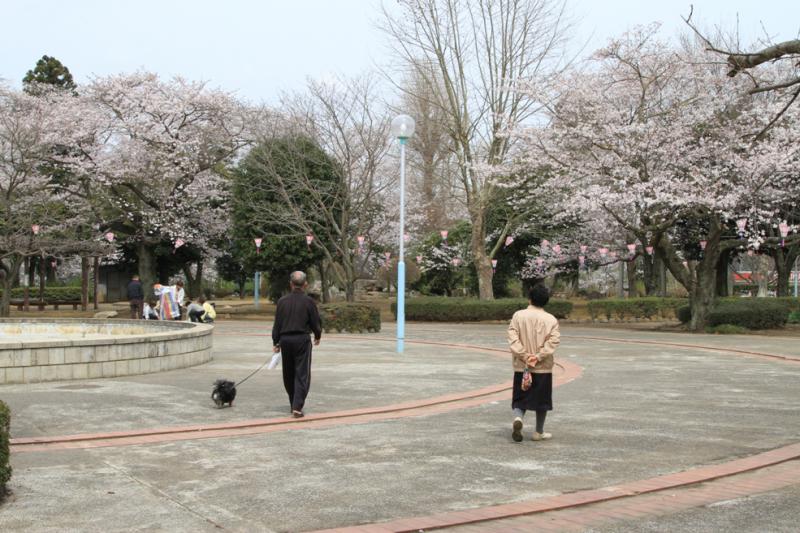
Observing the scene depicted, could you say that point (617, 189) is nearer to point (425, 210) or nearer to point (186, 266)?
point (425, 210)

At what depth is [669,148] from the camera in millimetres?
26312

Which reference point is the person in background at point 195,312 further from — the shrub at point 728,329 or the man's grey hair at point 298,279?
the shrub at point 728,329

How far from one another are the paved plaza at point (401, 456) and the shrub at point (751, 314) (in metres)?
14.9

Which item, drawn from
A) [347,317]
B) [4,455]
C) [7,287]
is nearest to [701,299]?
[347,317]

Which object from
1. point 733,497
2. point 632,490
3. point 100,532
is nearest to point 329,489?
point 100,532

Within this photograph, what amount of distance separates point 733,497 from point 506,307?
92.6ft

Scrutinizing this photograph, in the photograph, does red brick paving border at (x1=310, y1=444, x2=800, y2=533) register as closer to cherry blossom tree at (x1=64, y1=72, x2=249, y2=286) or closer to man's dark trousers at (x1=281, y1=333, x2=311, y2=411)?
man's dark trousers at (x1=281, y1=333, x2=311, y2=411)

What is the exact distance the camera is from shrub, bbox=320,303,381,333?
25.9 m

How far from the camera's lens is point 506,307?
112 ft

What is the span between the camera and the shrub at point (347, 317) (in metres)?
25.9

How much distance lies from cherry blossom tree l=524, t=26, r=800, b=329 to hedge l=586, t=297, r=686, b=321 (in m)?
5.88

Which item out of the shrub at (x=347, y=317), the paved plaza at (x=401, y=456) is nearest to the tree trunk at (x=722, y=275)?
the shrub at (x=347, y=317)

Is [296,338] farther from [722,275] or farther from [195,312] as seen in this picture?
[722,275]

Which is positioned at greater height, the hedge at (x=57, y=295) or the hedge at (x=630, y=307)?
the hedge at (x=57, y=295)
